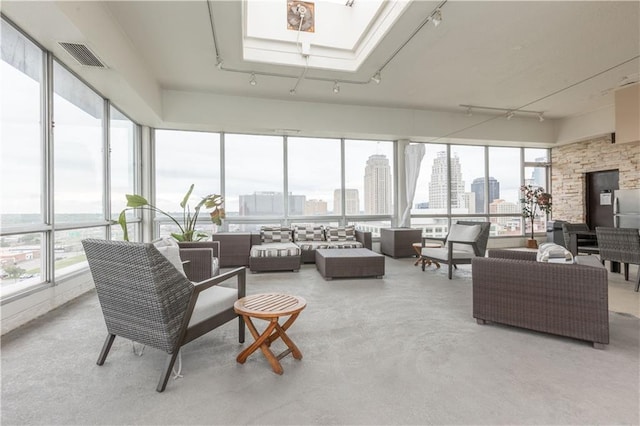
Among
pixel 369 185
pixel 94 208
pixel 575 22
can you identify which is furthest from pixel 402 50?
pixel 94 208

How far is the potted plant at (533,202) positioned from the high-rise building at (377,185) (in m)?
3.61

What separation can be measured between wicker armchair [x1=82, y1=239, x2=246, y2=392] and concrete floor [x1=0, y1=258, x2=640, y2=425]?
0.96ft

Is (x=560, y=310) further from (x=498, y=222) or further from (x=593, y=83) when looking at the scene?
(x=498, y=222)

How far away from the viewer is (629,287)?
3844 mm

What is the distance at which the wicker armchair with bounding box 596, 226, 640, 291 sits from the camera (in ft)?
12.1

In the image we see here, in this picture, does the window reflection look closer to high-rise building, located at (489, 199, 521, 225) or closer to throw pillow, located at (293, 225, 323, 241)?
throw pillow, located at (293, 225, 323, 241)

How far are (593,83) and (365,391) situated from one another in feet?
21.4

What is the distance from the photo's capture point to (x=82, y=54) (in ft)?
10.3

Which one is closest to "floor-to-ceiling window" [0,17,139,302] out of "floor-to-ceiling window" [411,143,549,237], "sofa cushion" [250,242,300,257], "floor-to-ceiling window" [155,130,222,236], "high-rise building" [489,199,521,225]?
"floor-to-ceiling window" [155,130,222,236]

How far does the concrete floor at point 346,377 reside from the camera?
60.3 inches

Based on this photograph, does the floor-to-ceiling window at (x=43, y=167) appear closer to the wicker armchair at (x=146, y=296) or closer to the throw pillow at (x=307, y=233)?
the wicker armchair at (x=146, y=296)

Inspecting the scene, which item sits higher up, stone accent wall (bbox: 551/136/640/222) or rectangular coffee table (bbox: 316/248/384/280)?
stone accent wall (bbox: 551/136/640/222)

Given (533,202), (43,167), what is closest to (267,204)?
(43,167)

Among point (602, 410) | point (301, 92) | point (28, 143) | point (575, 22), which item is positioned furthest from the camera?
point (301, 92)
